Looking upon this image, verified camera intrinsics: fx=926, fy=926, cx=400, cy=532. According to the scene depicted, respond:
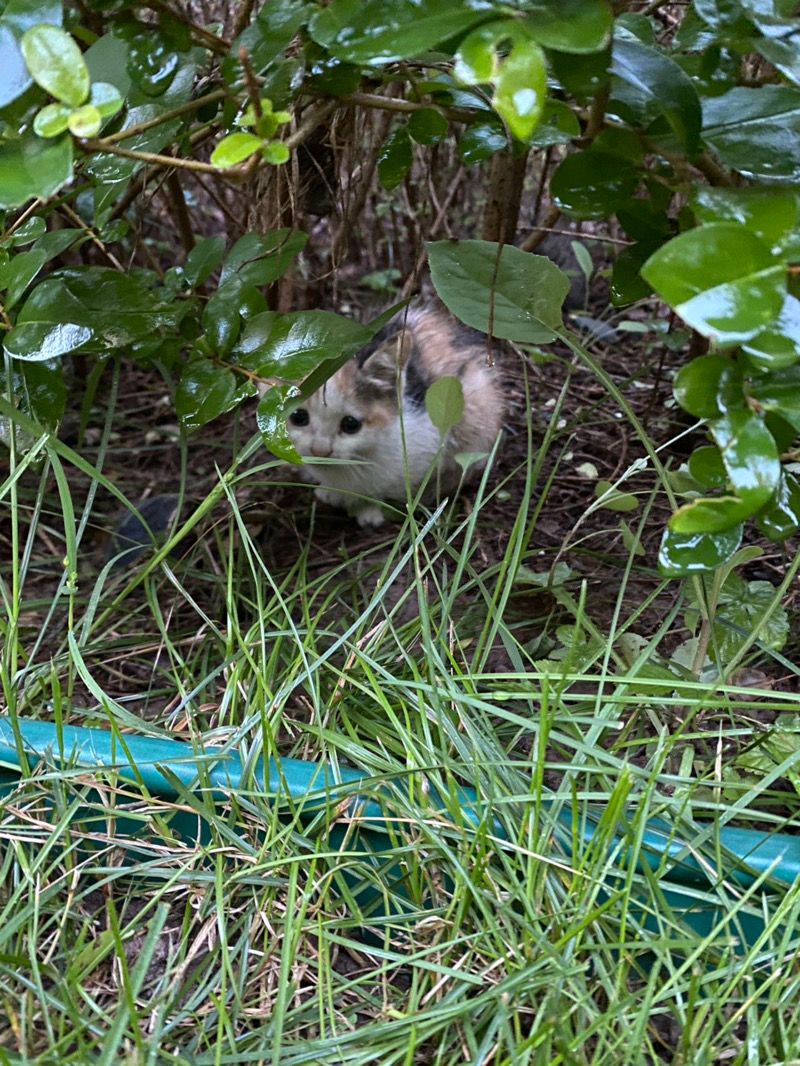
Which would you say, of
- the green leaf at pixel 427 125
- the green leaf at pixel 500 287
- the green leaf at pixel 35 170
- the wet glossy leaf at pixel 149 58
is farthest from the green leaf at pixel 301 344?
the green leaf at pixel 35 170

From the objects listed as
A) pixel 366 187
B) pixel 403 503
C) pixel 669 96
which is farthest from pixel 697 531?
pixel 403 503

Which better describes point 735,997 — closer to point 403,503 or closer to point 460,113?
point 460,113

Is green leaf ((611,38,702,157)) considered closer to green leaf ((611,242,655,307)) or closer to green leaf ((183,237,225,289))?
green leaf ((611,242,655,307))

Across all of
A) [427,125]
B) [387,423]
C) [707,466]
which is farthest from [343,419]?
[707,466]

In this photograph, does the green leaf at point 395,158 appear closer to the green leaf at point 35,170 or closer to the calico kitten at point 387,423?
the green leaf at point 35,170

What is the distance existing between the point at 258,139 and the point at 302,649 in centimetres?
76

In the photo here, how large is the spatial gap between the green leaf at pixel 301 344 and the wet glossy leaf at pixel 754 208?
0.56m

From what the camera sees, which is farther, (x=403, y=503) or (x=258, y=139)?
(x=403, y=503)

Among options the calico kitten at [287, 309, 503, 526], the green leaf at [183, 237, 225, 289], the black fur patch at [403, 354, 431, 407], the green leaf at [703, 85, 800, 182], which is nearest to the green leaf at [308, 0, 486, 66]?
the green leaf at [703, 85, 800, 182]

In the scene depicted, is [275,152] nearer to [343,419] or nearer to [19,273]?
[19,273]

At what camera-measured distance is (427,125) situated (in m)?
1.21

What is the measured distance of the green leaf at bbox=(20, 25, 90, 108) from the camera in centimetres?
82

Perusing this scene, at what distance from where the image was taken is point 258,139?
3.05 ft

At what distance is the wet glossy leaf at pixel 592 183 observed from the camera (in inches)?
40.6
